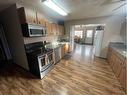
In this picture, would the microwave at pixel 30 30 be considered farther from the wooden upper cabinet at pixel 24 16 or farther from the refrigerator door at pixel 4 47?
the refrigerator door at pixel 4 47

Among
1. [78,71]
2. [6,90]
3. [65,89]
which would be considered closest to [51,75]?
Result: [65,89]

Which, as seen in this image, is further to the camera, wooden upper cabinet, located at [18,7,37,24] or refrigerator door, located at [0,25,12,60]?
refrigerator door, located at [0,25,12,60]

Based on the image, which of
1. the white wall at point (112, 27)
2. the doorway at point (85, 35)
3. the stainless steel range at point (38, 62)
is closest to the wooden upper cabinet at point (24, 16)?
the stainless steel range at point (38, 62)

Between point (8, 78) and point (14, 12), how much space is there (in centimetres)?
236

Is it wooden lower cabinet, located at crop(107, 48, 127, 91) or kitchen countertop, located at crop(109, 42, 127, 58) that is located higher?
kitchen countertop, located at crop(109, 42, 127, 58)

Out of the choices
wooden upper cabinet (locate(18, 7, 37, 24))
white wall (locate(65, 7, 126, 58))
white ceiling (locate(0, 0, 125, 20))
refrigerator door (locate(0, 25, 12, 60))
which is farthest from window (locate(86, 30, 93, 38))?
refrigerator door (locate(0, 25, 12, 60))

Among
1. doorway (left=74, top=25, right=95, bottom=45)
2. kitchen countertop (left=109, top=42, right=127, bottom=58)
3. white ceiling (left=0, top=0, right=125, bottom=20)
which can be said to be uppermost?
white ceiling (left=0, top=0, right=125, bottom=20)

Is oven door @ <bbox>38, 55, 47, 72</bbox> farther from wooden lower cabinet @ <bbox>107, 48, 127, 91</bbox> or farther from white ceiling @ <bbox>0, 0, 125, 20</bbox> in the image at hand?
wooden lower cabinet @ <bbox>107, 48, 127, 91</bbox>

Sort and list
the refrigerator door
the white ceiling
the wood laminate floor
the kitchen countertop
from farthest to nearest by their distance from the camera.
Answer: the refrigerator door
the kitchen countertop
the white ceiling
the wood laminate floor

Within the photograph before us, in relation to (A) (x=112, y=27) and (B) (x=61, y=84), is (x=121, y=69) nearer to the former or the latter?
(B) (x=61, y=84)

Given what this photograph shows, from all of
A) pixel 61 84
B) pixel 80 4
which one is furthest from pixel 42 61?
pixel 80 4

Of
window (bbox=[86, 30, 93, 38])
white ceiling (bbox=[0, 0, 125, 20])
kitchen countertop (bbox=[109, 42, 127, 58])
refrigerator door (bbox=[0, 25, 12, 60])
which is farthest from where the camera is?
window (bbox=[86, 30, 93, 38])

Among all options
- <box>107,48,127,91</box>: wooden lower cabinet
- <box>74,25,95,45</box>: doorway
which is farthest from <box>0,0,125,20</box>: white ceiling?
<box>74,25,95,45</box>: doorway

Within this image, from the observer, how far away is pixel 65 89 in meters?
1.97
